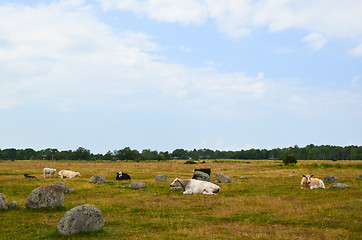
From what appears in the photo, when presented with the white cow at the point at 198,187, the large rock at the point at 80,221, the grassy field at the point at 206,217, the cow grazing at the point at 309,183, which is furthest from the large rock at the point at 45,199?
the cow grazing at the point at 309,183

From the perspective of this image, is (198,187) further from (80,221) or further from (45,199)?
(80,221)

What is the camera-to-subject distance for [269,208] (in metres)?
18.0

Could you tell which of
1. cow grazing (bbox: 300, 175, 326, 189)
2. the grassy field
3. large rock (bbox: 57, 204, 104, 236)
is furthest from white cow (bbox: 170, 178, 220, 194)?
large rock (bbox: 57, 204, 104, 236)

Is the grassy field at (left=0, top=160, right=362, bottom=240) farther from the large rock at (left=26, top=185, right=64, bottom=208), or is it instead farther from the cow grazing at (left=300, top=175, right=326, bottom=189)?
the cow grazing at (left=300, top=175, right=326, bottom=189)

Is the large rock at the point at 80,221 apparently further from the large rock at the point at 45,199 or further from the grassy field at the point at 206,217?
the large rock at the point at 45,199

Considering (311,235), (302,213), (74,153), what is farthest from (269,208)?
(74,153)

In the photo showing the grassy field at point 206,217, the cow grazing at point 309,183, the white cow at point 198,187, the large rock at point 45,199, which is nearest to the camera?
the grassy field at point 206,217

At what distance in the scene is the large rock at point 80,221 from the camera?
497 inches

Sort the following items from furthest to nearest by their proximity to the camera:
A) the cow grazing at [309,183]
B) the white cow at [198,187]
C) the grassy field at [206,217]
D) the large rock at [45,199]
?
the cow grazing at [309,183] → the white cow at [198,187] → the large rock at [45,199] → the grassy field at [206,217]

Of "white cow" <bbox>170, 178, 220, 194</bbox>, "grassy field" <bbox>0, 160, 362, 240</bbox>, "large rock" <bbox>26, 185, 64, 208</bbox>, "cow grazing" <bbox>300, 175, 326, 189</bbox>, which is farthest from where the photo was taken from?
"cow grazing" <bbox>300, 175, 326, 189</bbox>

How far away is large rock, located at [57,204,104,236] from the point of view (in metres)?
12.6

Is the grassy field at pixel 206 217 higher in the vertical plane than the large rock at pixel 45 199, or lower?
lower

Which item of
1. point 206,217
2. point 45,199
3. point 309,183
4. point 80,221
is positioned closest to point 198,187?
point 206,217

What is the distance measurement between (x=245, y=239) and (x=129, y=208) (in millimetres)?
8932
